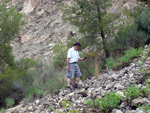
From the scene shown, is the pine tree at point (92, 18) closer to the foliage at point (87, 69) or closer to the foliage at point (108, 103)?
the foliage at point (87, 69)

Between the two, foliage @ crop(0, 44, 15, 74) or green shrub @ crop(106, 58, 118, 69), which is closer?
green shrub @ crop(106, 58, 118, 69)

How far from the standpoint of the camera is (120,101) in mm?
4598

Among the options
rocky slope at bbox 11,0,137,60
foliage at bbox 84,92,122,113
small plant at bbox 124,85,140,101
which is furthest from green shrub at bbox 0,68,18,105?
rocky slope at bbox 11,0,137,60

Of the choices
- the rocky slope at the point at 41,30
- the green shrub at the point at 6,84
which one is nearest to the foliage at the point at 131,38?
the green shrub at the point at 6,84

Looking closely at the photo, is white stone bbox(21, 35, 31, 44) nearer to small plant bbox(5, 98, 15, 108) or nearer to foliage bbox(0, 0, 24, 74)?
foliage bbox(0, 0, 24, 74)

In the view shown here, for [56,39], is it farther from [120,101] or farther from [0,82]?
[120,101]

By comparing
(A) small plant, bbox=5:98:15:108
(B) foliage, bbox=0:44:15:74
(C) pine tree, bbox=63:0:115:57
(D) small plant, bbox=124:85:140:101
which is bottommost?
(A) small plant, bbox=5:98:15:108

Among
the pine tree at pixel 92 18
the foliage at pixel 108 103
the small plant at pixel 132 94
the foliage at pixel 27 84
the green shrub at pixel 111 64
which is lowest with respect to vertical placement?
the foliage at pixel 27 84

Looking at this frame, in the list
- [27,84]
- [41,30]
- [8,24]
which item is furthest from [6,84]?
[41,30]

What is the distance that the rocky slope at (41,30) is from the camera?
22073 millimetres

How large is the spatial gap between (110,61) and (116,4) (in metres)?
12.1

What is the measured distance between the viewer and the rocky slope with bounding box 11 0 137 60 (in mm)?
22073

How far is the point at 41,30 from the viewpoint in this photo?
24.7 m

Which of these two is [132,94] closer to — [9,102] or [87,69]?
[87,69]
